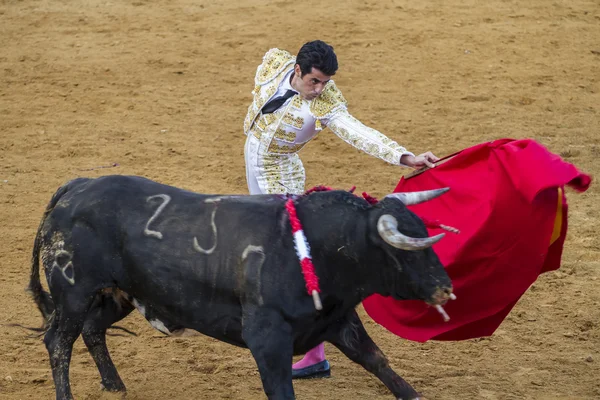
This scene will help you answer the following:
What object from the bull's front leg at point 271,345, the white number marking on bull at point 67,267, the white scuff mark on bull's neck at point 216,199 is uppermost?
the white scuff mark on bull's neck at point 216,199

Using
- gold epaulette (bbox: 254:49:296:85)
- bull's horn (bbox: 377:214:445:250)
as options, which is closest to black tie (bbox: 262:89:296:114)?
gold epaulette (bbox: 254:49:296:85)

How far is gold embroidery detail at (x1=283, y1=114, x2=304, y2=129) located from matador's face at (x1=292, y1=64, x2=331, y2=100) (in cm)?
13

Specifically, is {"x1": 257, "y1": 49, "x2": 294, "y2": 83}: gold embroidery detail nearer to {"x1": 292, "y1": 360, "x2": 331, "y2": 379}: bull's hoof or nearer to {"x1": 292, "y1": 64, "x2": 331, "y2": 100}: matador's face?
{"x1": 292, "y1": 64, "x2": 331, "y2": 100}: matador's face

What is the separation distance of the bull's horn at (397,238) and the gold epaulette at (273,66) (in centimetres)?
144

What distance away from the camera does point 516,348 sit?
6305 millimetres

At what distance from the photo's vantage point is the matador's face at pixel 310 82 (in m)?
5.35

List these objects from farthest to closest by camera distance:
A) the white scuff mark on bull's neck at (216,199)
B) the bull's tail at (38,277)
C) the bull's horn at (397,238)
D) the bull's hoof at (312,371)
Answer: the bull's hoof at (312,371) → the bull's tail at (38,277) → the white scuff mark on bull's neck at (216,199) → the bull's horn at (397,238)

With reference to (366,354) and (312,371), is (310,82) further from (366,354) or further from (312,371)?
(312,371)

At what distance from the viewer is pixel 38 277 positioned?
5.57m

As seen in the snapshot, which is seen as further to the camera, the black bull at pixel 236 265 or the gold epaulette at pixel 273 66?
the gold epaulette at pixel 273 66

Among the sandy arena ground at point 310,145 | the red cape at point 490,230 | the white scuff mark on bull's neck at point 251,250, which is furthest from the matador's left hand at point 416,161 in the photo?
the sandy arena ground at point 310,145

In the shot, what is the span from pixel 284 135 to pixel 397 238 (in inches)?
54.3

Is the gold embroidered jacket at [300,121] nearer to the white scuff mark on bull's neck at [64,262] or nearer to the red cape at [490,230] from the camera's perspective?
the red cape at [490,230]

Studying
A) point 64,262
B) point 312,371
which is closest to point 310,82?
point 64,262
